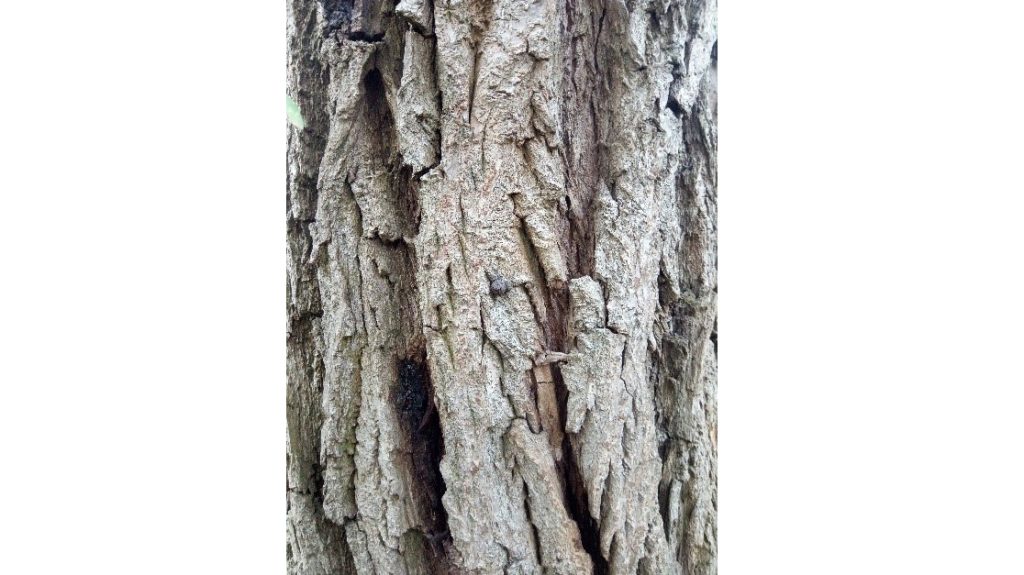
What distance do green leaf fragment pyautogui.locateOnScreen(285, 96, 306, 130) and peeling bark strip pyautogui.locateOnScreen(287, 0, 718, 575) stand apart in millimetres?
14

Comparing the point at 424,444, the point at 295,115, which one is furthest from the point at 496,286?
the point at 295,115

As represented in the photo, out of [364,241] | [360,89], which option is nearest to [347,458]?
[364,241]

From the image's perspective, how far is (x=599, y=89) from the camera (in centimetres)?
108

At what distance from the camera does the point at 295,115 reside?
1.14 metres

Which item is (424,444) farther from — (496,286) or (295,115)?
(295,115)

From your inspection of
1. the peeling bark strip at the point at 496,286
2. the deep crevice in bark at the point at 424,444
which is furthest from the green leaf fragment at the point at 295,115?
the deep crevice in bark at the point at 424,444

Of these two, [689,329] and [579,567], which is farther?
[689,329]

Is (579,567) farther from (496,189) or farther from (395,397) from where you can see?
(496,189)

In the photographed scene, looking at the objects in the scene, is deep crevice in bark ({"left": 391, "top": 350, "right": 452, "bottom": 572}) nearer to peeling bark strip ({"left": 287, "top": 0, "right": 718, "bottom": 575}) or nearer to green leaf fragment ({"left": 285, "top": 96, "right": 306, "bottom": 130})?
peeling bark strip ({"left": 287, "top": 0, "right": 718, "bottom": 575})

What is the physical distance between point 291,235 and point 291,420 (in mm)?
307

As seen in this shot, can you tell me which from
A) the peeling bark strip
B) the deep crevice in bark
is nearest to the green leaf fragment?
the peeling bark strip

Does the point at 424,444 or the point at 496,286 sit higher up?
the point at 496,286

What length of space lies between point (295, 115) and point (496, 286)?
450 mm

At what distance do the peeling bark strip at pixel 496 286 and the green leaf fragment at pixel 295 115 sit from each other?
0.01 metres
